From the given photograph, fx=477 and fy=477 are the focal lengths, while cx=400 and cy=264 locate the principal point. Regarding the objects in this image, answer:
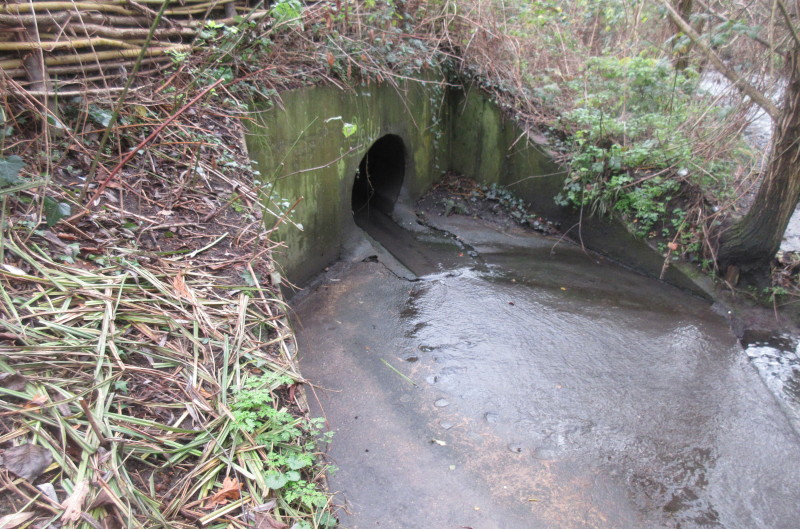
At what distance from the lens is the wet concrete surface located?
3.24 meters

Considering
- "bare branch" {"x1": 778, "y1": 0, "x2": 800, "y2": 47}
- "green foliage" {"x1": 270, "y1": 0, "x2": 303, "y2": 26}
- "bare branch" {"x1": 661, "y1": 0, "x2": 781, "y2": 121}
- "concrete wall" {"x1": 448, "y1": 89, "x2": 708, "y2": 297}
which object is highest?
"bare branch" {"x1": 778, "y1": 0, "x2": 800, "y2": 47}

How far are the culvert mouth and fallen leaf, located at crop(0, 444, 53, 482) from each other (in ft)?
21.2

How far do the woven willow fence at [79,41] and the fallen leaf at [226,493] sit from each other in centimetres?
254

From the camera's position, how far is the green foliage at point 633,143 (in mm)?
6035

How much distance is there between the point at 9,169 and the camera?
2.24 m

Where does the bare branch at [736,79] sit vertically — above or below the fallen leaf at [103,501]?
above

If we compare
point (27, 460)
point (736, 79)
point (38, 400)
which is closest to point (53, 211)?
point (38, 400)

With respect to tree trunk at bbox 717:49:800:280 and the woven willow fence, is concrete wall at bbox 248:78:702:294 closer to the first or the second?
tree trunk at bbox 717:49:800:280

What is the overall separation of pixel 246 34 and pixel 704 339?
214 inches

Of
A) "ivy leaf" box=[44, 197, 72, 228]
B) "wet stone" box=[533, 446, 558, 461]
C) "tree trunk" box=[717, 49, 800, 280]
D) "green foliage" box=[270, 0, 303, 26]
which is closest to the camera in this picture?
"ivy leaf" box=[44, 197, 72, 228]

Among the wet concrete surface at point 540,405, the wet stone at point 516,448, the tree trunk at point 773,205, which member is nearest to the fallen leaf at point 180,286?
the wet concrete surface at point 540,405

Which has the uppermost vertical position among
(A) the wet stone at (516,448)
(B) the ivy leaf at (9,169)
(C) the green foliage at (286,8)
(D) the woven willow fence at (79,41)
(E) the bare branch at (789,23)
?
(E) the bare branch at (789,23)

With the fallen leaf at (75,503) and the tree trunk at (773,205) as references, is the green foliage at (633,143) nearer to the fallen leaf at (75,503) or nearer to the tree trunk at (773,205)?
the tree trunk at (773,205)

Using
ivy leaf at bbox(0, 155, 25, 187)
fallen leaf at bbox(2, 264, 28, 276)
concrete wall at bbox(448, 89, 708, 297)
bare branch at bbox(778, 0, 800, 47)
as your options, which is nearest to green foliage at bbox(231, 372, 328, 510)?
fallen leaf at bbox(2, 264, 28, 276)
